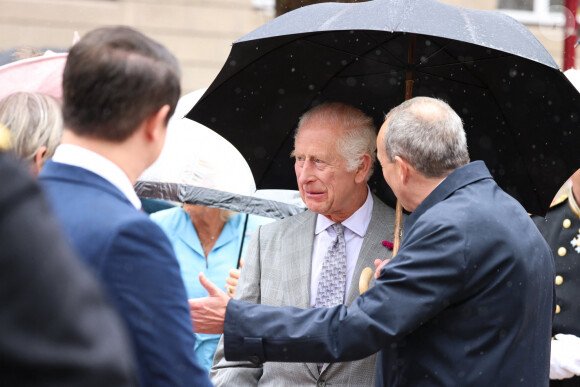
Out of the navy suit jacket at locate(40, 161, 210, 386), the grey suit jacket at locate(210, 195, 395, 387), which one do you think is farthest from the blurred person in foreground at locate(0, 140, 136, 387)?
the grey suit jacket at locate(210, 195, 395, 387)

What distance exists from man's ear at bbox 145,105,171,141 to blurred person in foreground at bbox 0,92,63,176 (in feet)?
2.76

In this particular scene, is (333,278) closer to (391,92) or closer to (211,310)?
(211,310)

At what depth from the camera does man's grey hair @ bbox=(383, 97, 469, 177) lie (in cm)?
282

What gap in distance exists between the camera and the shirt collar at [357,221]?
347 cm

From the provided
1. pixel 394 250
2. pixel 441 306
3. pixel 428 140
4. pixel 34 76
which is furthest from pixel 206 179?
pixel 441 306

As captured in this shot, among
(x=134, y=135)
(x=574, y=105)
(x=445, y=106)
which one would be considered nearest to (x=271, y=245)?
(x=445, y=106)

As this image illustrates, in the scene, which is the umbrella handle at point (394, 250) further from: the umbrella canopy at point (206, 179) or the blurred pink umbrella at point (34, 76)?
the blurred pink umbrella at point (34, 76)

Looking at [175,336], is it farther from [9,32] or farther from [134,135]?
[9,32]

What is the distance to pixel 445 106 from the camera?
116 inches

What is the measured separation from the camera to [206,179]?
4422 millimetres

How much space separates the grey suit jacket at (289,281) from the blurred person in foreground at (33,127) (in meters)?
1.15

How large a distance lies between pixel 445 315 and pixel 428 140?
60cm

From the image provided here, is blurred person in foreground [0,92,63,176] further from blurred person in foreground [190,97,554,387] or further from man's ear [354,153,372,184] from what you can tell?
man's ear [354,153,372,184]

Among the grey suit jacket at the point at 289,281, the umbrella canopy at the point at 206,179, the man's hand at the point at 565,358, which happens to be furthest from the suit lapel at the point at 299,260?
the man's hand at the point at 565,358
